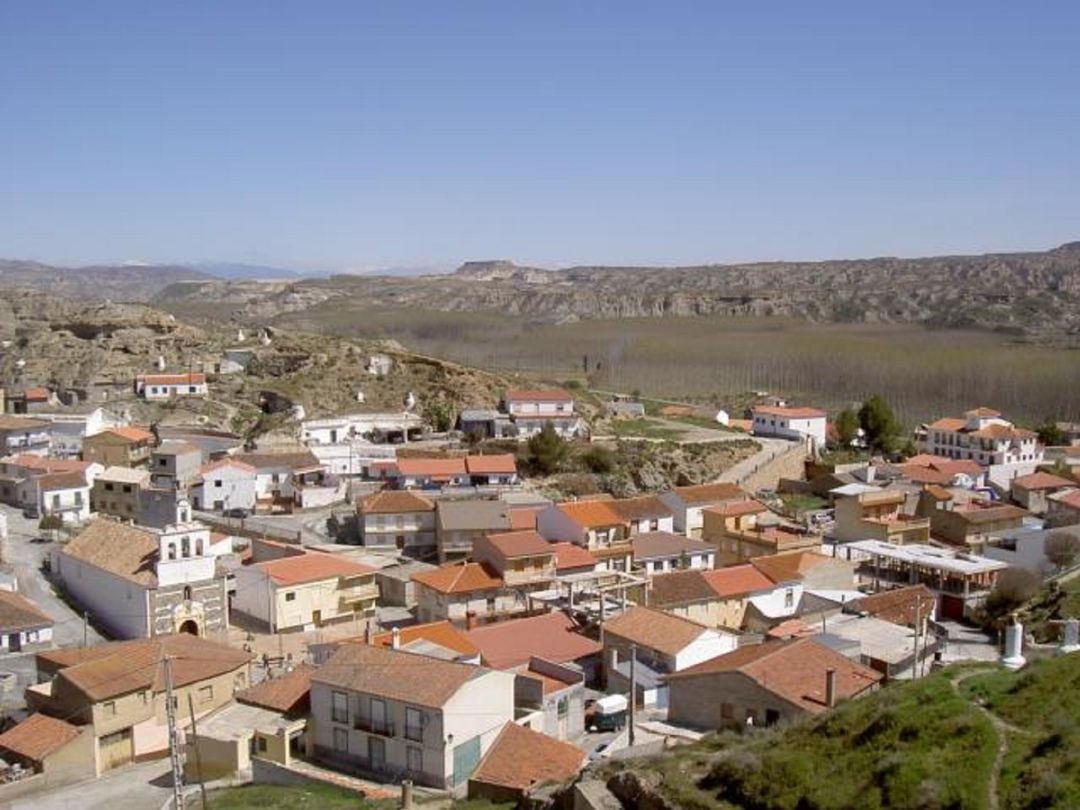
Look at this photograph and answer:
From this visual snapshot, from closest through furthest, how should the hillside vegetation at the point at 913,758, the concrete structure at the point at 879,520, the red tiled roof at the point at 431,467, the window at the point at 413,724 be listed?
the hillside vegetation at the point at 913,758 < the window at the point at 413,724 < the concrete structure at the point at 879,520 < the red tiled roof at the point at 431,467

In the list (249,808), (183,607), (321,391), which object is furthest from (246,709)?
(321,391)

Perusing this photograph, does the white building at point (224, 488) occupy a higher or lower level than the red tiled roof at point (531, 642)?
higher

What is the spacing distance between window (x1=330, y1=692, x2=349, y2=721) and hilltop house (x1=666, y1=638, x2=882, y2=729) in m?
6.08

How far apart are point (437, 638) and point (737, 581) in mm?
10367

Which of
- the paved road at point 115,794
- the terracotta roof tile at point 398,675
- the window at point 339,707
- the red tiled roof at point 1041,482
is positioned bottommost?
the paved road at point 115,794

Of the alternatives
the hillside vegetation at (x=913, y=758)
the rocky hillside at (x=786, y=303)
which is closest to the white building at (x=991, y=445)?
the hillside vegetation at (x=913, y=758)

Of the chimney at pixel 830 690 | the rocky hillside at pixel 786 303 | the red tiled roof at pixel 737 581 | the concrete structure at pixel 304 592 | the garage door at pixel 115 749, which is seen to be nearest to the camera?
the chimney at pixel 830 690

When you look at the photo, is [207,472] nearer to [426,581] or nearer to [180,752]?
[426,581]

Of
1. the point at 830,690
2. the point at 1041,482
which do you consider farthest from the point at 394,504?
the point at 1041,482

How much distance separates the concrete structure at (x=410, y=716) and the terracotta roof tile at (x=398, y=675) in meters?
0.02

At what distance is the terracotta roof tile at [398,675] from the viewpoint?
1905 centimetres

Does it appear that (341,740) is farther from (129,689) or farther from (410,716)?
(129,689)

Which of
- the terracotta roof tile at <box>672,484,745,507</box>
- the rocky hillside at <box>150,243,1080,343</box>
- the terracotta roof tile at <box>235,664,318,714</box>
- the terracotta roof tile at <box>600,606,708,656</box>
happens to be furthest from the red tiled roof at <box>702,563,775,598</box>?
the rocky hillside at <box>150,243,1080,343</box>

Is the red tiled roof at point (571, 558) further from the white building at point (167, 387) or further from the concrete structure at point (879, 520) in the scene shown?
the white building at point (167, 387)
